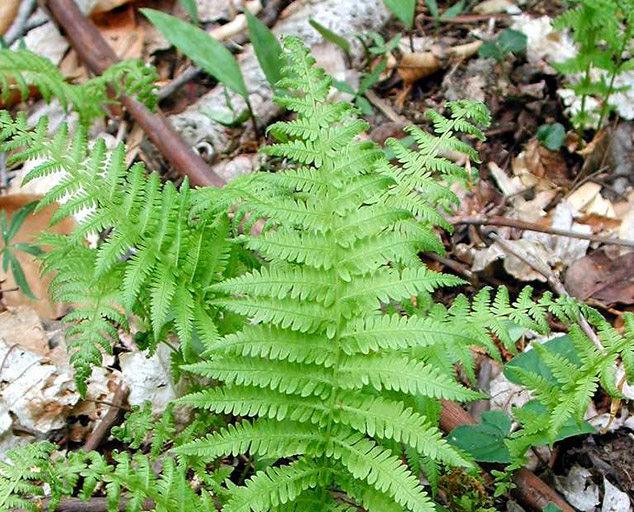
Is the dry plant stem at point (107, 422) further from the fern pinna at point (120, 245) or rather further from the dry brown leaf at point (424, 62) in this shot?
the dry brown leaf at point (424, 62)

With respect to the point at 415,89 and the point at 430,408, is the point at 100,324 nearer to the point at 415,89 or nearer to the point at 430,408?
the point at 430,408

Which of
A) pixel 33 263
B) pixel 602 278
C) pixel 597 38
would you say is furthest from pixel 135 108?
pixel 602 278

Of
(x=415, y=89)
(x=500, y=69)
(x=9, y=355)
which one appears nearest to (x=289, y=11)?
(x=415, y=89)

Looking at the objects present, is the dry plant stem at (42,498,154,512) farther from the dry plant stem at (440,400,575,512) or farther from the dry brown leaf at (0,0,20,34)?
the dry brown leaf at (0,0,20,34)

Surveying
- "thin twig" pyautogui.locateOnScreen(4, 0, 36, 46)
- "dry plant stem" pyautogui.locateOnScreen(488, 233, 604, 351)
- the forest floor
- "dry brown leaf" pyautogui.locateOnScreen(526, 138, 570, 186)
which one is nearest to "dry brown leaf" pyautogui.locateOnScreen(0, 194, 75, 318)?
the forest floor

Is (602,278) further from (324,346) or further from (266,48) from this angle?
(266,48)
